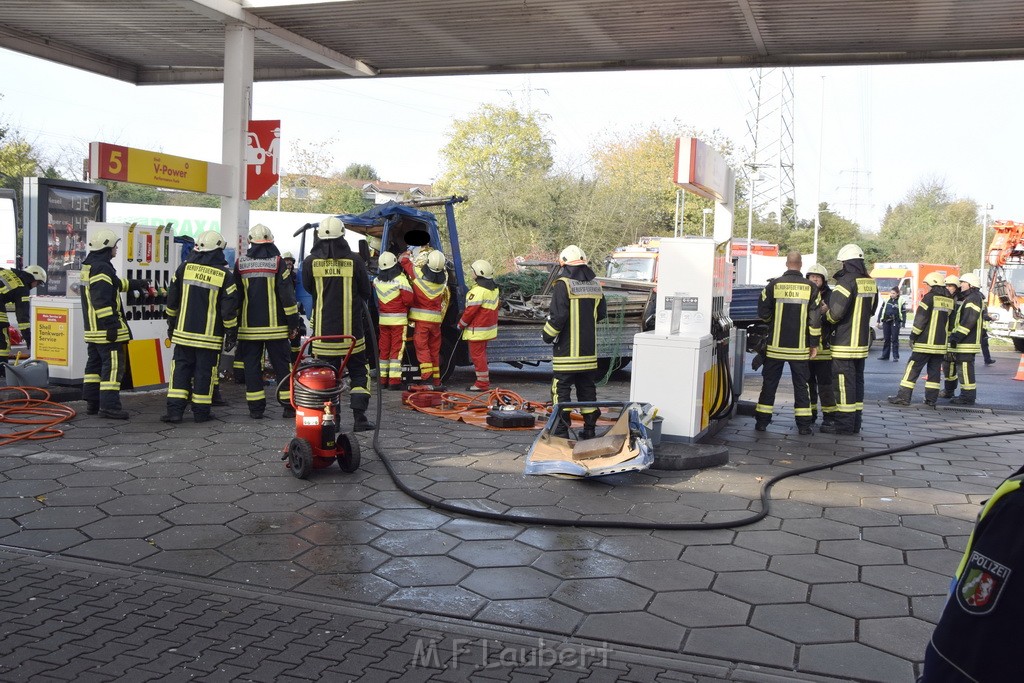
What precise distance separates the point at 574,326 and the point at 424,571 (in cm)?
411

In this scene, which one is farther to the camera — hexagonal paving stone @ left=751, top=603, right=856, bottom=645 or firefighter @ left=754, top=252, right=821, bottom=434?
firefighter @ left=754, top=252, right=821, bottom=434

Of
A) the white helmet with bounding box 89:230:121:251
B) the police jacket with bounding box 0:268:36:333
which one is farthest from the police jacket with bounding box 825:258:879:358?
the police jacket with bounding box 0:268:36:333

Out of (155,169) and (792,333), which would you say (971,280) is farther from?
(155,169)

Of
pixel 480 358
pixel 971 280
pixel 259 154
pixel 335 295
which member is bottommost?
pixel 480 358

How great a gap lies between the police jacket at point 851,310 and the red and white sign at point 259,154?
7.44 metres

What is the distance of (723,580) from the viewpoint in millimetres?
4789

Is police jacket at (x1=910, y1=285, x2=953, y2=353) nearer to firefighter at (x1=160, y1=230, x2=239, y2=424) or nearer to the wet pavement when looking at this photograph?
the wet pavement

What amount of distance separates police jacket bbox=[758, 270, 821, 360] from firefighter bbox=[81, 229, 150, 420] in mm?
6624

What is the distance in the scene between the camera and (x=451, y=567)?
192 inches

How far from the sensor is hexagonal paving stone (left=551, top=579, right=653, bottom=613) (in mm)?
4383

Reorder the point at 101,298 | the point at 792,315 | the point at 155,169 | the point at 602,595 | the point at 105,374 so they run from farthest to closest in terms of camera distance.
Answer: the point at 155,169, the point at 792,315, the point at 105,374, the point at 101,298, the point at 602,595

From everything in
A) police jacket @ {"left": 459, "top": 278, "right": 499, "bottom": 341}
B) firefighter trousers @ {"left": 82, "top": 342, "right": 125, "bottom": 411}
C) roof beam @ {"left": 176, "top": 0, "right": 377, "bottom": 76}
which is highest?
roof beam @ {"left": 176, "top": 0, "right": 377, "bottom": 76}

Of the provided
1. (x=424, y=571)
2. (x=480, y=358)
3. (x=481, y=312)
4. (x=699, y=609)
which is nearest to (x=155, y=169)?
(x=481, y=312)

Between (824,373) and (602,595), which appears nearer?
(602,595)
